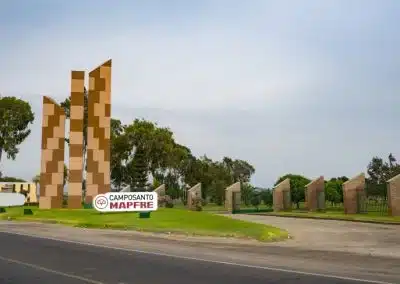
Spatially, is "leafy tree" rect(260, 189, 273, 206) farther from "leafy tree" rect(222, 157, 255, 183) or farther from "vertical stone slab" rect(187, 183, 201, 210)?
"leafy tree" rect(222, 157, 255, 183)

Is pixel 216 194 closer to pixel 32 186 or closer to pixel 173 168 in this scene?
pixel 173 168

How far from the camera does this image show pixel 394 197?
31812mm

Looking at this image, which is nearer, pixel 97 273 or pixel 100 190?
pixel 97 273

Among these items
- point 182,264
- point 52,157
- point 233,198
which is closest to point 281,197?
point 233,198

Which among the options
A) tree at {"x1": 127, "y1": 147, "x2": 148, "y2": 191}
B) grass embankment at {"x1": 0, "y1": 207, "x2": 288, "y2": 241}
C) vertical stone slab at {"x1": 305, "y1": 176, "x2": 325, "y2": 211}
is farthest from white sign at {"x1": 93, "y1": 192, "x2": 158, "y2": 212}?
tree at {"x1": 127, "y1": 147, "x2": 148, "y2": 191}

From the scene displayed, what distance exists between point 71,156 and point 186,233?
2221 centimetres

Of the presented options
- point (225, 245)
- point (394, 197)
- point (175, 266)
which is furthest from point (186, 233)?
point (394, 197)

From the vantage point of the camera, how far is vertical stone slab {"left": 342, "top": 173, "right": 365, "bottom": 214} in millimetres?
36219

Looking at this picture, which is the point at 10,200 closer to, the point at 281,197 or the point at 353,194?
the point at 281,197

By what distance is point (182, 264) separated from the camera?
42.2ft

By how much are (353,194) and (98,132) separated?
22.0 meters

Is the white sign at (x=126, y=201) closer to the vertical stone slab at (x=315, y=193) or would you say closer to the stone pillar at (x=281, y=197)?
the vertical stone slab at (x=315, y=193)

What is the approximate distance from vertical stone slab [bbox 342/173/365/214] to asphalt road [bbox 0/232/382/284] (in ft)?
80.3

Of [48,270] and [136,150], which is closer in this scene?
[48,270]
